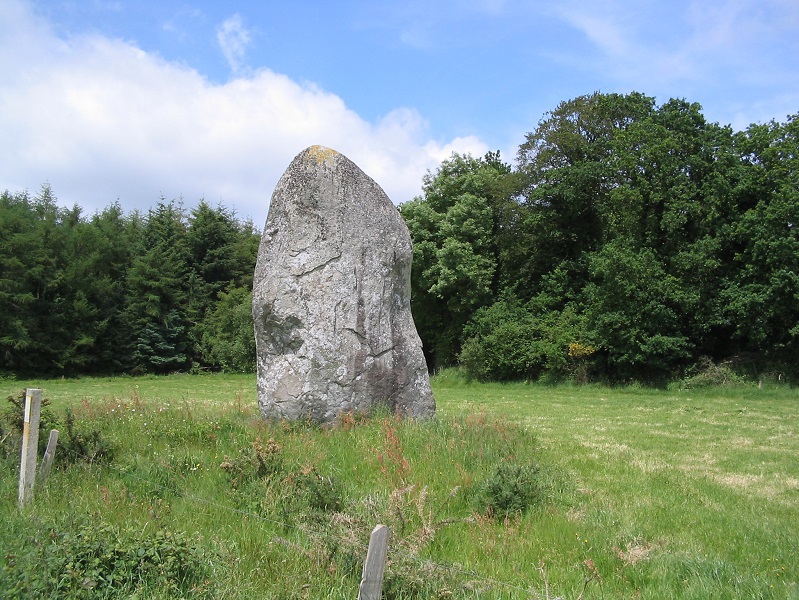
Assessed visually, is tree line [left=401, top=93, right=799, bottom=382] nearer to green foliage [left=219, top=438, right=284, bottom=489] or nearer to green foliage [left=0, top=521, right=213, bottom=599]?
green foliage [left=219, top=438, right=284, bottom=489]

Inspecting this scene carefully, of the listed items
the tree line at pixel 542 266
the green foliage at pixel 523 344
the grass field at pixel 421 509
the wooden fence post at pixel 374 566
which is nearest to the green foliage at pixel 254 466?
the grass field at pixel 421 509

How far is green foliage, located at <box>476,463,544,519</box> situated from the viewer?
7.19 metres

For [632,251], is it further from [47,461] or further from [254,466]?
[47,461]

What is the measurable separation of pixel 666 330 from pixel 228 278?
1486 inches

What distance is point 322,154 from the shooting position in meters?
12.0

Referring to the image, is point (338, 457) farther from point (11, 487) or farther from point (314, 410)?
point (11, 487)

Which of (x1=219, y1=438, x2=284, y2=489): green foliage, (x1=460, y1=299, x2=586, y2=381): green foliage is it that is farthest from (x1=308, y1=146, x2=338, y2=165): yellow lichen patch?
(x1=460, y1=299, x2=586, y2=381): green foliage

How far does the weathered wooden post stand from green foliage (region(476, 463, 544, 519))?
4.94 metres

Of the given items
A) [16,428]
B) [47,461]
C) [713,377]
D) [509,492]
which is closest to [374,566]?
[509,492]

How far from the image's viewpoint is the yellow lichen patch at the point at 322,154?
1195 cm

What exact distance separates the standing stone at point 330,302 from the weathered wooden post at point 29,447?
4.84m

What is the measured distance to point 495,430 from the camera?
10781 millimetres

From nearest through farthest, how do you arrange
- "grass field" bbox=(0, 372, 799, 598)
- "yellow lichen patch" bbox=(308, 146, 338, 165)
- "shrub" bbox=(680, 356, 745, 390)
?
"grass field" bbox=(0, 372, 799, 598), "yellow lichen patch" bbox=(308, 146, 338, 165), "shrub" bbox=(680, 356, 745, 390)

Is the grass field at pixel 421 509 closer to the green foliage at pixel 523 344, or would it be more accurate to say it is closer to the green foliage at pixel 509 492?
the green foliage at pixel 509 492
